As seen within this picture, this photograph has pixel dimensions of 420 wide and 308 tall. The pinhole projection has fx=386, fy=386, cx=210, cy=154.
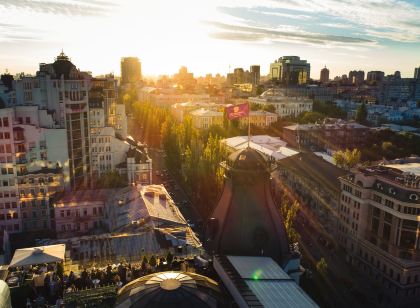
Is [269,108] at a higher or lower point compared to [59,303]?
higher

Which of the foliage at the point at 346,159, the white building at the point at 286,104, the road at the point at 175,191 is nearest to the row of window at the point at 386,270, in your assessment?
the road at the point at 175,191

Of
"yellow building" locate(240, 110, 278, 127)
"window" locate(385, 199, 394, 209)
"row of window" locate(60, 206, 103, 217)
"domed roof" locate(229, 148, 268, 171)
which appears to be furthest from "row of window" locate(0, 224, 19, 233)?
"yellow building" locate(240, 110, 278, 127)

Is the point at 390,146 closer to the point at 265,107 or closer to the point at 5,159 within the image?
the point at 265,107

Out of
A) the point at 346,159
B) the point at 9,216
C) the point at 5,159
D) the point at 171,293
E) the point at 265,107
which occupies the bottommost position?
the point at 9,216

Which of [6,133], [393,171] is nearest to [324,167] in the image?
[393,171]

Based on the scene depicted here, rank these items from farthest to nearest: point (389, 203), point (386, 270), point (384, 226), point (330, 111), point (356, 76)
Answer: point (356, 76)
point (330, 111)
point (384, 226)
point (389, 203)
point (386, 270)

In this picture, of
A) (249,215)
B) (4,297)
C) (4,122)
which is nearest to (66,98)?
(4,122)

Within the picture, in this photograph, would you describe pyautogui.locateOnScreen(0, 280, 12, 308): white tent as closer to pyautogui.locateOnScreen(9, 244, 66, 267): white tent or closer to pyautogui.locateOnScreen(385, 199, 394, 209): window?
pyautogui.locateOnScreen(9, 244, 66, 267): white tent
